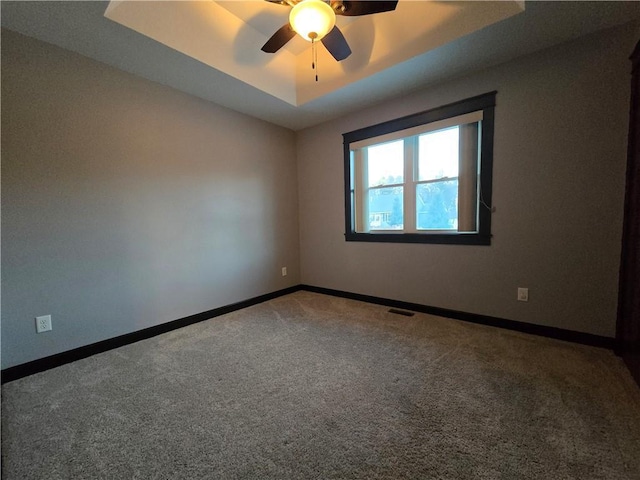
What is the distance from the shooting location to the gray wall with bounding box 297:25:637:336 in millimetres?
1921

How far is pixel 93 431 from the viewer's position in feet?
4.22

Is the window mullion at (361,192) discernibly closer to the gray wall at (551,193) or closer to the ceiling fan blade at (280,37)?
the gray wall at (551,193)

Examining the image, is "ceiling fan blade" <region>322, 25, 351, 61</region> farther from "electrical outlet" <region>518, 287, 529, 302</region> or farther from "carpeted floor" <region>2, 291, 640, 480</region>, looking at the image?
"electrical outlet" <region>518, 287, 529, 302</region>

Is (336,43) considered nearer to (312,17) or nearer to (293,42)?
(312,17)

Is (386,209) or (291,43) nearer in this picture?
(291,43)

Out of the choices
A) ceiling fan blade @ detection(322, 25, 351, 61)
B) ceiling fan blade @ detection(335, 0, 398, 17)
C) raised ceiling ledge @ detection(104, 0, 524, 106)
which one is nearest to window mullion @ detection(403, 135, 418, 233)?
raised ceiling ledge @ detection(104, 0, 524, 106)

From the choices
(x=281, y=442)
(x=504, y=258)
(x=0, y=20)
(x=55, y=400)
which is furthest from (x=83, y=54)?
(x=504, y=258)

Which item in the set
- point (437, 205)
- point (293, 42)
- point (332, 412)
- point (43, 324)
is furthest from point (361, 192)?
point (43, 324)

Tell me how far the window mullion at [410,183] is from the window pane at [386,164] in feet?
0.25

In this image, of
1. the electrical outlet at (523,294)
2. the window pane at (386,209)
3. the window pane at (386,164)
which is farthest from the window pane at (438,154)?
the electrical outlet at (523,294)

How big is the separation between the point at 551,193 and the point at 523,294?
90 centimetres

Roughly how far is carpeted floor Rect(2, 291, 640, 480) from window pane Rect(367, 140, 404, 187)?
1.86 meters

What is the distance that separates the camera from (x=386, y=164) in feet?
10.4

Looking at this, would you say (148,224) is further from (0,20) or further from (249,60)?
(249,60)
